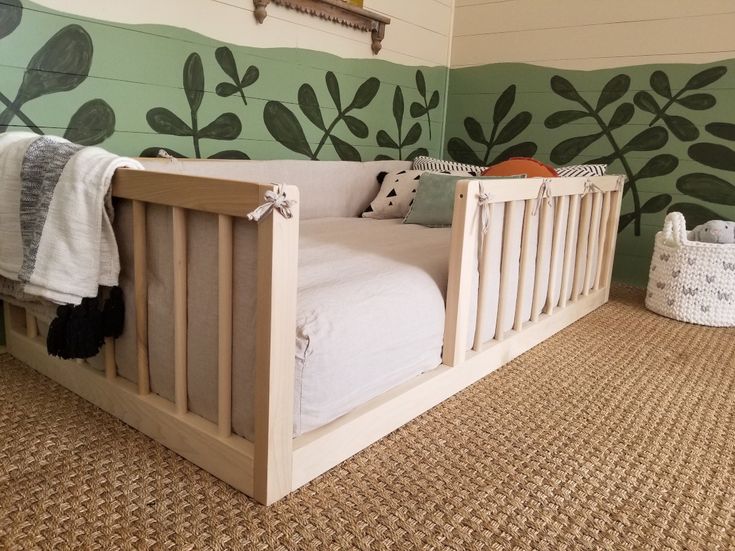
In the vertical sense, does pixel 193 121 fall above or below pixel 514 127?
below

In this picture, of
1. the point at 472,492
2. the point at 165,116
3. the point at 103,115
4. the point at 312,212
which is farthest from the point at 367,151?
the point at 472,492

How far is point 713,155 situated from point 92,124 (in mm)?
2291

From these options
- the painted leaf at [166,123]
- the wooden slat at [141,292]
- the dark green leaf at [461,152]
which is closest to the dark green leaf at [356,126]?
the dark green leaf at [461,152]

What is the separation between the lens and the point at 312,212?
210 centimetres

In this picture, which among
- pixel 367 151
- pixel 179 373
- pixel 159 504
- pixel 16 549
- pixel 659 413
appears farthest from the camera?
pixel 367 151

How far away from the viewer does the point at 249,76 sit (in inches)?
77.6

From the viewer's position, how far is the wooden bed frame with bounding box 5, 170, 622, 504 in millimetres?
880

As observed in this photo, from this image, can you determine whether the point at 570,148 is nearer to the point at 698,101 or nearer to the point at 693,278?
the point at 698,101

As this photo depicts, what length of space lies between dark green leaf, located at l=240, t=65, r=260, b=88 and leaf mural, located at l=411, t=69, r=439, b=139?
984 mm

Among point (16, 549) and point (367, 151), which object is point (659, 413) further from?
point (367, 151)

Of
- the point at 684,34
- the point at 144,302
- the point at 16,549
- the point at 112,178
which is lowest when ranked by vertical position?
the point at 16,549

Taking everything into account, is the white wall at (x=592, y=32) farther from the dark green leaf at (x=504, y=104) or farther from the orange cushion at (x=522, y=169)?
the orange cushion at (x=522, y=169)

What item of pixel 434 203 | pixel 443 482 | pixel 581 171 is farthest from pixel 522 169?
pixel 443 482

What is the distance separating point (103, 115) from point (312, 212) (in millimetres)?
756
